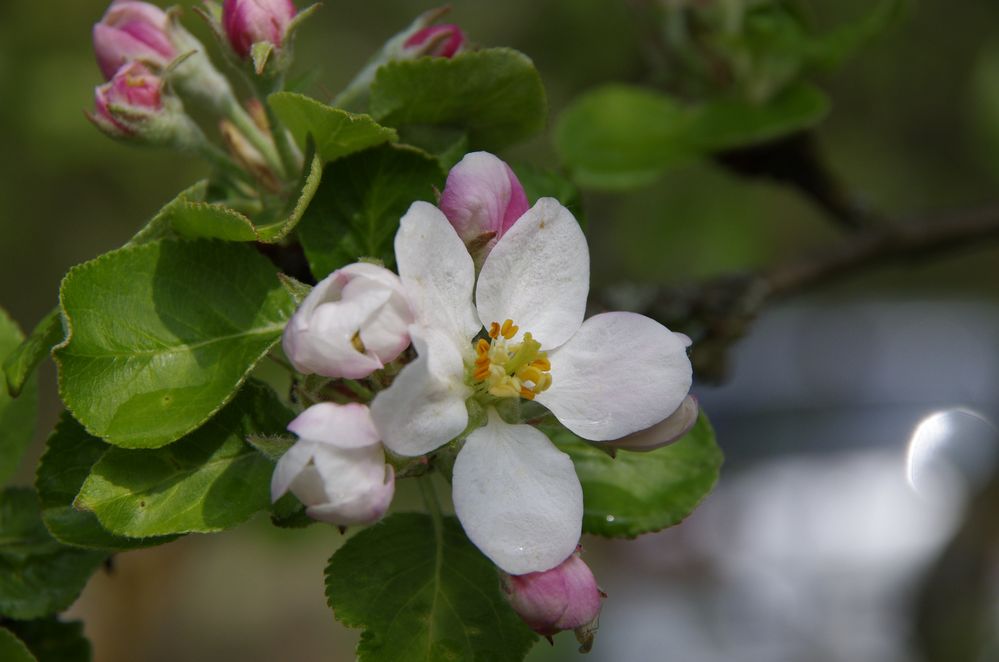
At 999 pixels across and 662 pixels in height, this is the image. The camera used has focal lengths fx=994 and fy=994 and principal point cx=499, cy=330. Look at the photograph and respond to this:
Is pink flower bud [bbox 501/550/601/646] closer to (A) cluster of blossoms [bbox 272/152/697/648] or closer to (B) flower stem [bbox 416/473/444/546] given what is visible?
(A) cluster of blossoms [bbox 272/152/697/648]

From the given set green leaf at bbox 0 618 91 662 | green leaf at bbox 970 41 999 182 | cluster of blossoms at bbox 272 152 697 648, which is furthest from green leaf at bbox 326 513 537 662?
green leaf at bbox 970 41 999 182

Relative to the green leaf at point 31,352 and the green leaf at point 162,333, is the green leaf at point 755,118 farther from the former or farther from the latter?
the green leaf at point 31,352

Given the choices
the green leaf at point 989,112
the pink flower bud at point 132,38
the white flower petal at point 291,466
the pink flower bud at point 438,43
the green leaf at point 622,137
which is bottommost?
the green leaf at point 989,112

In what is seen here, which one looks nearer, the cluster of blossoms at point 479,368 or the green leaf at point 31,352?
the cluster of blossoms at point 479,368

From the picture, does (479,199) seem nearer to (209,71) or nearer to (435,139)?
(435,139)

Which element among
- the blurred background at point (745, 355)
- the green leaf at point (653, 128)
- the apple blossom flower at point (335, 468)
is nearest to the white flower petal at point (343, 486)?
the apple blossom flower at point (335, 468)

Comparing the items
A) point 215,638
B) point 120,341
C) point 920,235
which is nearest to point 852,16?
point 920,235
